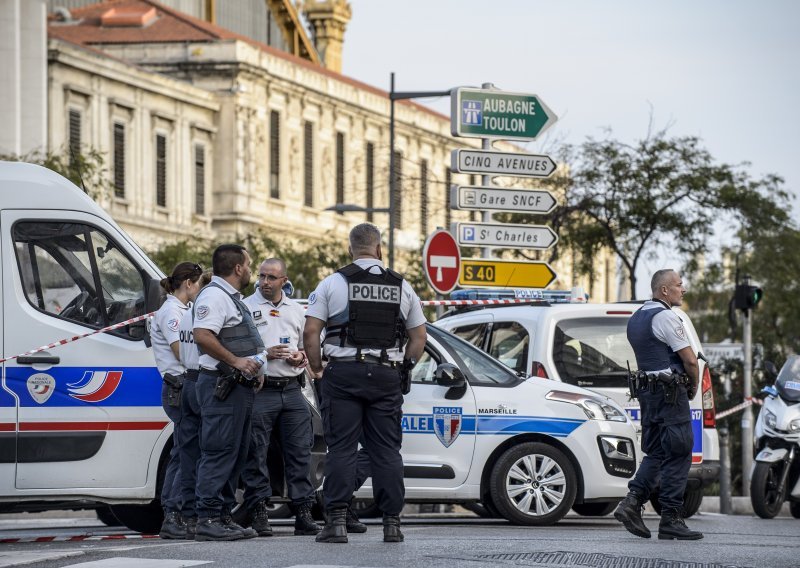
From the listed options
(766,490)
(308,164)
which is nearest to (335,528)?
(766,490)

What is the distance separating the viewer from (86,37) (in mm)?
72188

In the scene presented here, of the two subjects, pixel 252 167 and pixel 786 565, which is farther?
pixel 252 167

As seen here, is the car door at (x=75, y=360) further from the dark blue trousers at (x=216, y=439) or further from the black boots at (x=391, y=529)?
the black boots at (x=391, y=529)

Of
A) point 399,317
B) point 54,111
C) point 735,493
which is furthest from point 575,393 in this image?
point 54,111

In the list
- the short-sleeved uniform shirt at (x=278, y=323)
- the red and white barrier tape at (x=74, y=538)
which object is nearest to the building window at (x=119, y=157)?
the red and white barrier tape at (x=74, y=538)

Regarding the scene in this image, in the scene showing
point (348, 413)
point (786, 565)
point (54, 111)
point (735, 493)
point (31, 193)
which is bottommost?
point (735, 493)

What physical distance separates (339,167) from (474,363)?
67069 mm

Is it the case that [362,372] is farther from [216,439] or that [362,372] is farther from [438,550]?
[438,550]

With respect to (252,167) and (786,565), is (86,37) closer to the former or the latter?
(252,167)

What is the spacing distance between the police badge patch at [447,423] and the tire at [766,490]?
13.4 feet

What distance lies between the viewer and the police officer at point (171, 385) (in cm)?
1248

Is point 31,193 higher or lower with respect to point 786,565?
higher

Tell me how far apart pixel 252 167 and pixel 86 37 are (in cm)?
808

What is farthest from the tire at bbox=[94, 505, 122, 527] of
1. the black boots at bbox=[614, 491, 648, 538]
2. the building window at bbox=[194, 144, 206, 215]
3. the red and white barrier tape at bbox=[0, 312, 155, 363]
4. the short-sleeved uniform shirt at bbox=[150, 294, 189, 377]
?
the building window at bbox=[194, 144, 206, 215]
